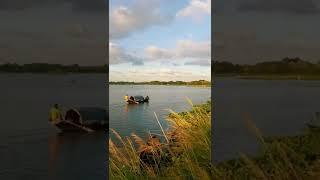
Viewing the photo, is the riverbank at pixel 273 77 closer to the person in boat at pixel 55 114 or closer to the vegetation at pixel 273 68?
the vegetation at pixel 273 68

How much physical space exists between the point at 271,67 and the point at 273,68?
0.02 metres

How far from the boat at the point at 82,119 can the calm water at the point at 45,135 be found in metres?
0.06

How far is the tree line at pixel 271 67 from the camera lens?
401cm

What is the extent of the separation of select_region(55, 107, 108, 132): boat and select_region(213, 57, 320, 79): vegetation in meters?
1.07

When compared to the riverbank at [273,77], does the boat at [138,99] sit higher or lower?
lower

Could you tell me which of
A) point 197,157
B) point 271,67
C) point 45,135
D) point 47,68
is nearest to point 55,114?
point 45,135

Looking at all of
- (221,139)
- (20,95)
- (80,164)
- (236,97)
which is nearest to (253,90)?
(236,97)

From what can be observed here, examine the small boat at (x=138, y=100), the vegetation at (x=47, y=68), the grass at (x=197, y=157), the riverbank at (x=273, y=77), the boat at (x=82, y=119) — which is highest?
the vegetation at (x=47, y=68)

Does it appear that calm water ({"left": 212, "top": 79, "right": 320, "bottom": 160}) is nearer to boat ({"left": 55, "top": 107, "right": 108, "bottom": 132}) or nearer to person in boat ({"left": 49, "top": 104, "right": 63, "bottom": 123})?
boat ({"left": 55, "top": 107, "right": 108, "bottom": 132})

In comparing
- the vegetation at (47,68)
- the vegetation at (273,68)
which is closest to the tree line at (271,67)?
the vegetation at (273,68)

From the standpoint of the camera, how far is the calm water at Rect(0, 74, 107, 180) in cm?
361

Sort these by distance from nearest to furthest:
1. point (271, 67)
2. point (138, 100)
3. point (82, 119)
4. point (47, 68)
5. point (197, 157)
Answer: point (47, 68), point (82, 119), point (271, 67), point (197, 157), point (138, 100)

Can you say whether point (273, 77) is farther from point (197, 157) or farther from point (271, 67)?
point (197, 157)

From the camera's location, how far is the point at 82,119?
13.0ft
